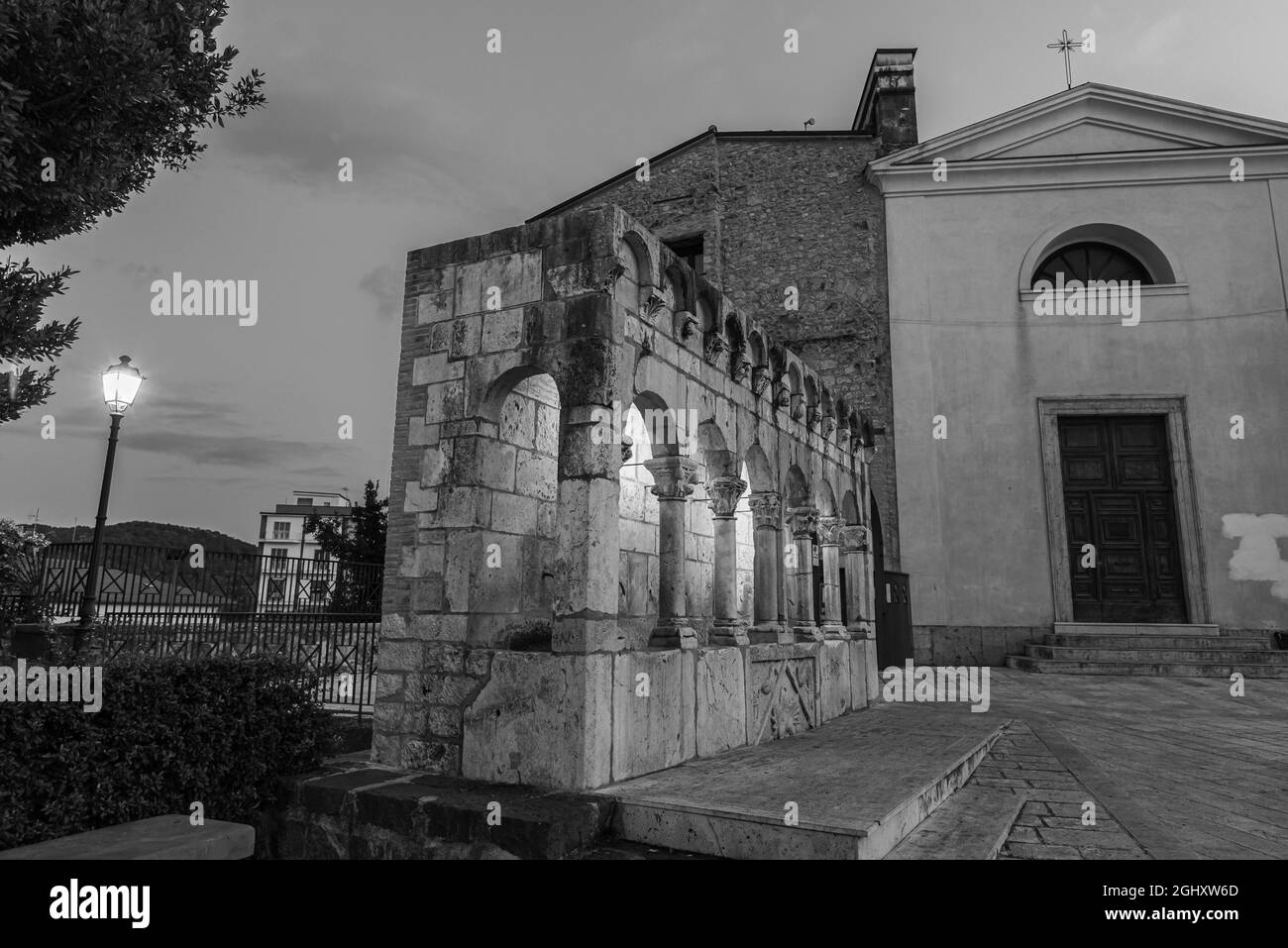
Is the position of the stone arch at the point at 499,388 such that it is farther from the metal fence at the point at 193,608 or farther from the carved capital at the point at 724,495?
the metal fence at the point at 193,608

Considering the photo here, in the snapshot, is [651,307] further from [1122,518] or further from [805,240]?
[1122,518]

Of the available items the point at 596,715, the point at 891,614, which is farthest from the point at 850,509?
the point at 596,715

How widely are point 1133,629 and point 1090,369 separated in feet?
16.1

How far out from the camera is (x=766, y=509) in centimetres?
725

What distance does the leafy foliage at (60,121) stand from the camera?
4035 mm

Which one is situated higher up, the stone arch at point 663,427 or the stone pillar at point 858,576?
the stone arch at point 663,427

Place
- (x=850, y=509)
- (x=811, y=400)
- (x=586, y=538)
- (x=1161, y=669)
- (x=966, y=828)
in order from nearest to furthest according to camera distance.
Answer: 1. (x=966, y=828)
2. (x=586, y=538)
3. (x=811, y=400)
4. (x=850, y=509)
5. (x=1161, y=669)

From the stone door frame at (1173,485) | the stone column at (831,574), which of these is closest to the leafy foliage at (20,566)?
the stone column at (831,574)

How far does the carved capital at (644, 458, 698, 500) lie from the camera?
5.56 meters

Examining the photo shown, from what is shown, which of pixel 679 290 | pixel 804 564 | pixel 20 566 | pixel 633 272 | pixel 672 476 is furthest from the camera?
pixel 804 564

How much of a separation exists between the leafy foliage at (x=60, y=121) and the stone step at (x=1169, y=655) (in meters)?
14.3

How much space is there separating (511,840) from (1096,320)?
611 inches
